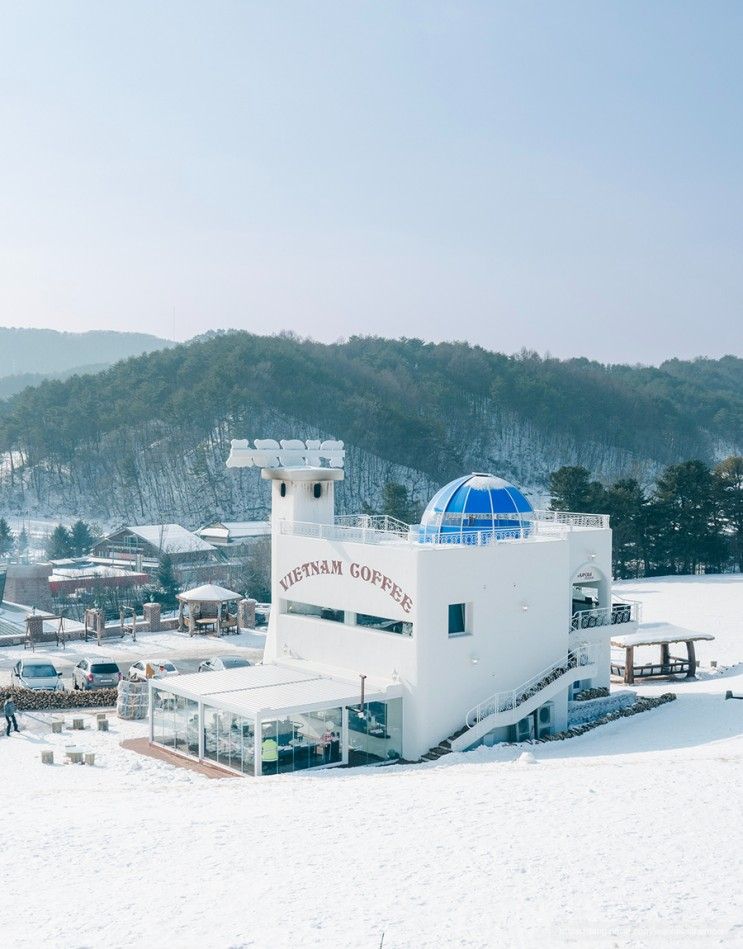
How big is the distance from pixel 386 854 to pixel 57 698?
15.7 meters

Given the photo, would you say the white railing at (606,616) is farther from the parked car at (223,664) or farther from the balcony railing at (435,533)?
the parked car at (223,664)

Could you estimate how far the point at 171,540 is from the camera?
71812 millimetres

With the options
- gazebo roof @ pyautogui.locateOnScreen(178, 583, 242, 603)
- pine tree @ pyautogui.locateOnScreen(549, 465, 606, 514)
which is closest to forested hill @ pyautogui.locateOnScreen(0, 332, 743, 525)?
pine tree @ pyautogui.locateOnScreen(549, 465, 606, 514)

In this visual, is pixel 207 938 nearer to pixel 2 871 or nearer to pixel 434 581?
pixel 2 871

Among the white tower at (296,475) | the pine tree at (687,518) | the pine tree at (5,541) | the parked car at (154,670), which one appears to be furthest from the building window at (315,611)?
the pine tree at (5,541)

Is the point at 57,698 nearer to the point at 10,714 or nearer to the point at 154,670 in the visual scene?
the point at 10,714

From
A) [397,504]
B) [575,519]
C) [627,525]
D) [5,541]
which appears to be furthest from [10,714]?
[5,541]

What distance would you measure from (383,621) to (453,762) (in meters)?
3.92

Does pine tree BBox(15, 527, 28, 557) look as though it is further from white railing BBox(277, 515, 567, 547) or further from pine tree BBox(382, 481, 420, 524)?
white railing BBox(277, 515, 567, 547)

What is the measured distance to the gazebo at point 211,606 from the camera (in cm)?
4062

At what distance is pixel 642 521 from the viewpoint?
6350cm

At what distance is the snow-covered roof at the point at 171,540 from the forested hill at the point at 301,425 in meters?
18.9

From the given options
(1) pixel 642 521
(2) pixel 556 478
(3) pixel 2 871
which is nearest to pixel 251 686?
(3) pixel 2 871

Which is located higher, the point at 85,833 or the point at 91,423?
the point at 91,423
